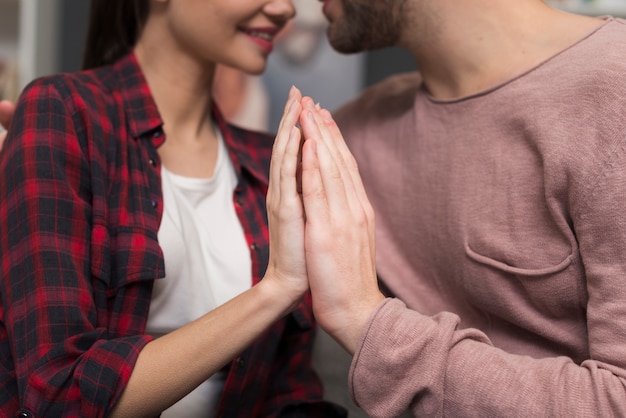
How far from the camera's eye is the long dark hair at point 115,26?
155cm

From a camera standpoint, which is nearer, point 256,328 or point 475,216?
point 256,328

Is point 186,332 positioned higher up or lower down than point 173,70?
lower down

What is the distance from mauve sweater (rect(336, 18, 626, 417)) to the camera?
A: 1046 mm

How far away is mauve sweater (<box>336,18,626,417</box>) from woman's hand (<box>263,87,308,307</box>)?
0.43 feet

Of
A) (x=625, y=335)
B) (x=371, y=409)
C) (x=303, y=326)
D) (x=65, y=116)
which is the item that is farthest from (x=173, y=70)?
(x=625, y=335)

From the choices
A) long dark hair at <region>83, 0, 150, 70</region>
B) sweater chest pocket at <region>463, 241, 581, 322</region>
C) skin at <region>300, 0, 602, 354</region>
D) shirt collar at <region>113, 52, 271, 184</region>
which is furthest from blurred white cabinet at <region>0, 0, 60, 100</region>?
sweater chest pocket at <region>463, 241, 581, 322</region>

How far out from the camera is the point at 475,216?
1.29 m

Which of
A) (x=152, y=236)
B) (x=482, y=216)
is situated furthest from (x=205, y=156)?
(x=482, y=216)

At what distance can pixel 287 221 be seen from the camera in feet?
3.61

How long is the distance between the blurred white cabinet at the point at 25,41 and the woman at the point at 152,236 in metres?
1.33

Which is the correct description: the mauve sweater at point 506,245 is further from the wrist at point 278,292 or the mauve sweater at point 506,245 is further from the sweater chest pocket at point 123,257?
the sweater chest pocket at point 123,257

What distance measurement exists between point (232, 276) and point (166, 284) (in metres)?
0.14

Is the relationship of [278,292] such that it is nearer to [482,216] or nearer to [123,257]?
[123,257]

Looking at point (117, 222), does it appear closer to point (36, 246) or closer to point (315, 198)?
point (36, 246)
